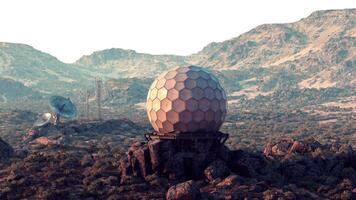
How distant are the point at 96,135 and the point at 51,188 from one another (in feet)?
208

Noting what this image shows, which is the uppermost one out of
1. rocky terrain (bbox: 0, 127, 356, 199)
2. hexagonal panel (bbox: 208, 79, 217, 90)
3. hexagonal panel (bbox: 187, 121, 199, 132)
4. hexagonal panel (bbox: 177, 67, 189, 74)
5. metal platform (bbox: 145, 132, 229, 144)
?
hexagonal panel (bbox: 177, 67, 189, 74)

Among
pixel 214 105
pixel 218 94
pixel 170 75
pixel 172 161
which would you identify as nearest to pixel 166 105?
pixel 170 75

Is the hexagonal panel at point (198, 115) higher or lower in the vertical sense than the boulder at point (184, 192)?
higher

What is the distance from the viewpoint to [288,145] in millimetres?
44000

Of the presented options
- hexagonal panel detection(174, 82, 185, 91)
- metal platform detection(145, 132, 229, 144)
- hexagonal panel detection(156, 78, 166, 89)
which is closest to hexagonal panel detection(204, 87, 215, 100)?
hexagonal panel detection(174, 82, 185, 91)

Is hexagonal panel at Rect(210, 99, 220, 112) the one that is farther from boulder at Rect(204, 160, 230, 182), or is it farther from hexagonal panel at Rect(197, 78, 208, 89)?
boulder at Rect(204, 160, 230, 182)

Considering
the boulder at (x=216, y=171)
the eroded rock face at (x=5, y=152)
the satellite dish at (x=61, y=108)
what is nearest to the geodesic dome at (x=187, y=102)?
the boulder at (x=216, y=171)

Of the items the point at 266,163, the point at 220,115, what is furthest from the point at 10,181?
the point at 266,163

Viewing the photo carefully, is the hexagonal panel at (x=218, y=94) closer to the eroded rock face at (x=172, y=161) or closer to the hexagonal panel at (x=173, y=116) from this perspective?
the hexagonal panel at (x=173, y=116)

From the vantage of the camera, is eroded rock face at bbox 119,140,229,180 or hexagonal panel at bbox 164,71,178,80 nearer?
eroded rock face at bbox 119,140,229,180

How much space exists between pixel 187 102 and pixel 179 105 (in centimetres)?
60

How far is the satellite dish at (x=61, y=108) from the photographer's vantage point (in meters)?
97.0

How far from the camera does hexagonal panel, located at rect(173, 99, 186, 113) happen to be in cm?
3562

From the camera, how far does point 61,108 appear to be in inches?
3846
